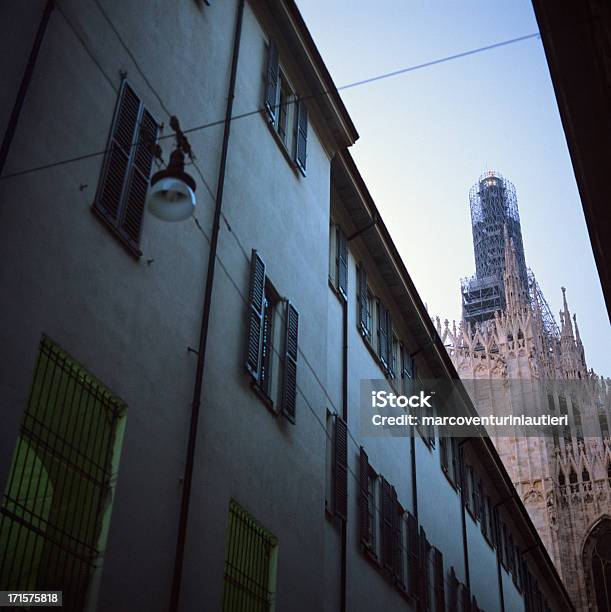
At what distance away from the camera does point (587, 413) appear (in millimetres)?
77125

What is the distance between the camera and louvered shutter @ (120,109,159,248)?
9.82 m

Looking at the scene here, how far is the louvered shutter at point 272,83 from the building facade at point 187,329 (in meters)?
0.05

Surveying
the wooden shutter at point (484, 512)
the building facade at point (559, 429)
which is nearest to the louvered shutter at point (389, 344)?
the wooden shutter at point (484, 512)

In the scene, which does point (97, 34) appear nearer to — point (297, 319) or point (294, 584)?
point (297, 319)

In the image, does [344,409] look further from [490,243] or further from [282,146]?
[490,243]

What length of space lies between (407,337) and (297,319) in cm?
955

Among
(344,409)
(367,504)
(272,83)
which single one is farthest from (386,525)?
(272,83)

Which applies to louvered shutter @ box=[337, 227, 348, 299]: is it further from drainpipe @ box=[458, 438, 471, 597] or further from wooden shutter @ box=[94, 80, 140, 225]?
drainpipe @ box=[458, 438, 471, 597]

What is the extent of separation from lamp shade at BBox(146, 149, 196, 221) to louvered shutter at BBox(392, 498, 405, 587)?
40.8 feet

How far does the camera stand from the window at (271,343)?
12375 millimetres

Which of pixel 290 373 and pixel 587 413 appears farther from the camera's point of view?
pixel 587 413

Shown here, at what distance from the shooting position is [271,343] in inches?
519

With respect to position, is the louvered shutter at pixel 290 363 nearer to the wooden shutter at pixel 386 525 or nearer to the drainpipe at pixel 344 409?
the drainpipe at pixel 344 409

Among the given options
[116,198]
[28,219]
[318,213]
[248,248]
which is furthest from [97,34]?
[318,213]
